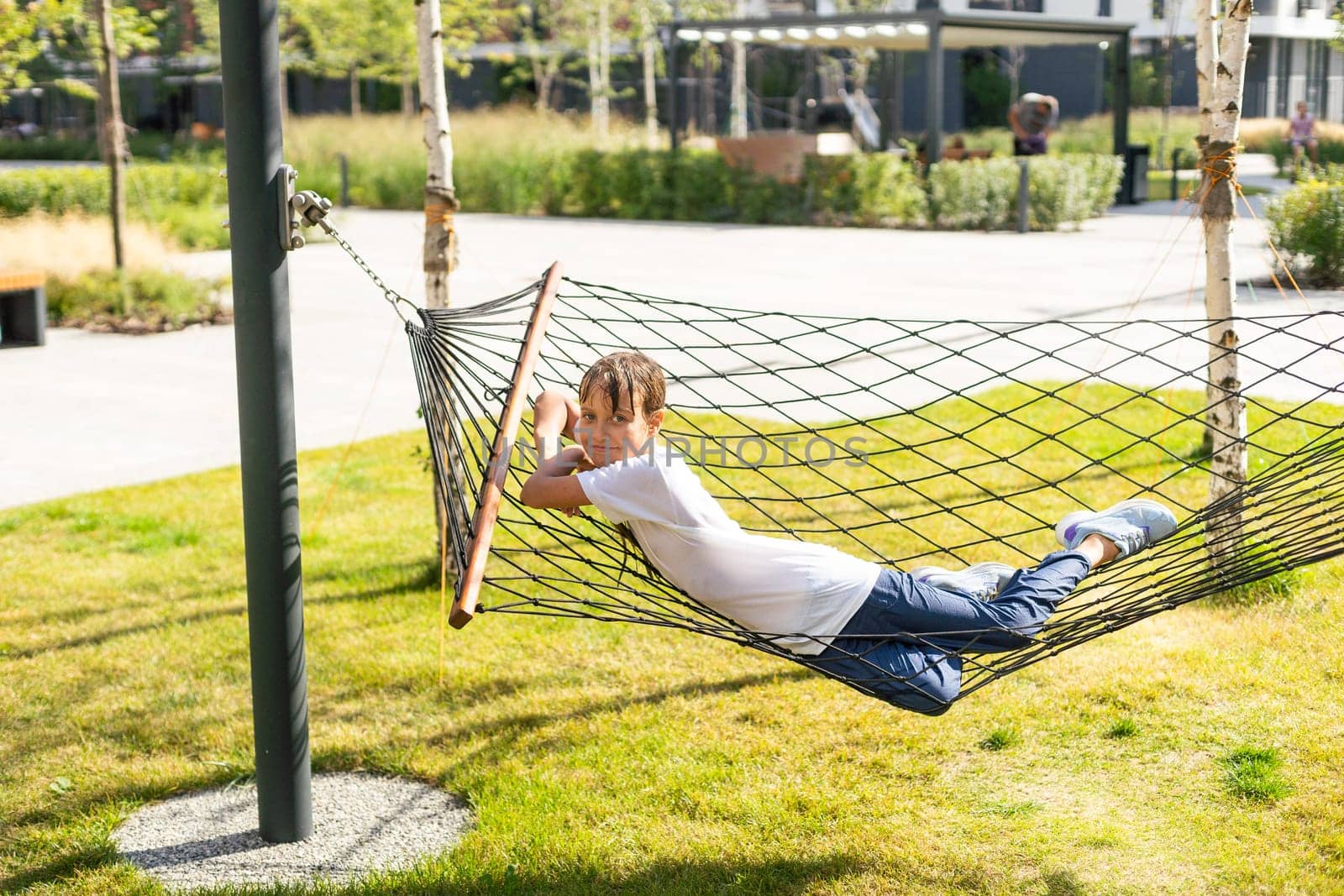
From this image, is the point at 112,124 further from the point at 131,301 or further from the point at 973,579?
the point at 973,579

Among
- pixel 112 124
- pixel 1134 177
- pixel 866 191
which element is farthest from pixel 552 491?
pixel 1134 177

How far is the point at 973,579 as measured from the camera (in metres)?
2.89

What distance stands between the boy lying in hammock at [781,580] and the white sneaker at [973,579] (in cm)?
5

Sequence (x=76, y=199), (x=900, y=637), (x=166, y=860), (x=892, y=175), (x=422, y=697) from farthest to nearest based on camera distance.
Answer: (x=892, y=175)
(x=76, y=199)
(x=422, y=697)
(x=166, y=860)
(x=900, y=637)

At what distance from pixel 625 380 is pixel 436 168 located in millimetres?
1691

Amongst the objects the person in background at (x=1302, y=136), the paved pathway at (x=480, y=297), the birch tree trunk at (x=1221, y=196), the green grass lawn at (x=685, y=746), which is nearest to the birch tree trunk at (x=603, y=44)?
the paved pathway at (x=480, y=297)

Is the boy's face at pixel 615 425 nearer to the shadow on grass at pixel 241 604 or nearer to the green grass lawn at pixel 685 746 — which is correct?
the green grass lawn at pixel 685 746

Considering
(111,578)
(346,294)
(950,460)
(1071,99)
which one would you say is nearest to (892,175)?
(346,294)

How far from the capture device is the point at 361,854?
114 inches

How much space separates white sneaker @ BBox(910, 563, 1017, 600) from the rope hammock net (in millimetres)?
109

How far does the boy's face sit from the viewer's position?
8.87ft

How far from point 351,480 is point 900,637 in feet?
11.7

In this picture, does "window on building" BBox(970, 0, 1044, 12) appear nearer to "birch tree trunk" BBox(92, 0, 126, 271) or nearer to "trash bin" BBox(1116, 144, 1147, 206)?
"trash bin" BBox(1116, 144, 1147, 206)

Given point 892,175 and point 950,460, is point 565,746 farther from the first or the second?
point 892,175
